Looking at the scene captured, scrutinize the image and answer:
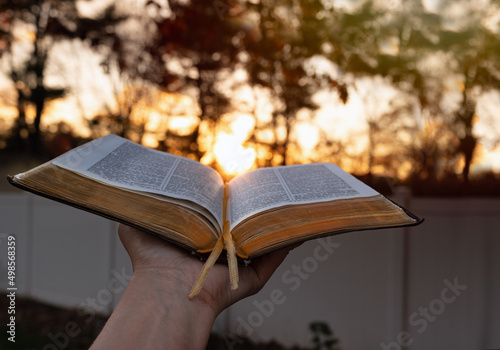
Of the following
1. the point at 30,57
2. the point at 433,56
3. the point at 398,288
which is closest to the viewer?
the point at 398,288

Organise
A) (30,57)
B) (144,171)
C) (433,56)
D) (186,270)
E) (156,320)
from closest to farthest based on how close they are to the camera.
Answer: (156,320) < (186,270) < (144,171) < (433,56) < (30,57)

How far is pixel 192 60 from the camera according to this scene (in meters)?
3.85

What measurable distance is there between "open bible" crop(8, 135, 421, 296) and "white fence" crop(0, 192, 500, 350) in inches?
92.2

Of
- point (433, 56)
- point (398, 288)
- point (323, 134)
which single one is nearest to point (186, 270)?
point (398, 288)

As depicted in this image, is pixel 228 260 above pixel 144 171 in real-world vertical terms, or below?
below

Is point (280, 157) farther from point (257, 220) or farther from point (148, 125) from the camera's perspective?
point (257, 220)

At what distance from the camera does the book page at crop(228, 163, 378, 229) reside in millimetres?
1092

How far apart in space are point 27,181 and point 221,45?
283 centimetres

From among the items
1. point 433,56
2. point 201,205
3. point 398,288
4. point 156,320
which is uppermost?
point 433,56

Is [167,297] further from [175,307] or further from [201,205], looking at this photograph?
[201,205]

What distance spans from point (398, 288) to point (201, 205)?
2664mm

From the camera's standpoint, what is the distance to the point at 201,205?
40.9 inches

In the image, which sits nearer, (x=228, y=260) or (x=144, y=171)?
(x=228, y=260)

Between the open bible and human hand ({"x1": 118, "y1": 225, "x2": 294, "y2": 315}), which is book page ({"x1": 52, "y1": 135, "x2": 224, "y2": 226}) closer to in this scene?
the open bible
